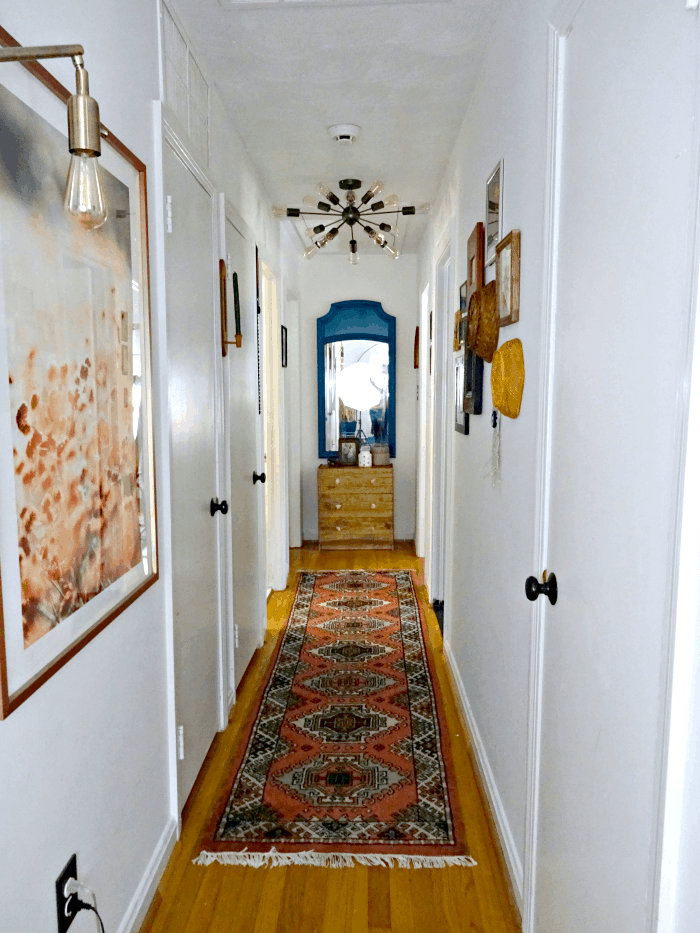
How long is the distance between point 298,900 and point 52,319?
1603 mm

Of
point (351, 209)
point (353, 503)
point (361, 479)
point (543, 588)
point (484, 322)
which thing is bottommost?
point (353, 503)

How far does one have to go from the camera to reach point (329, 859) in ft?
6.49

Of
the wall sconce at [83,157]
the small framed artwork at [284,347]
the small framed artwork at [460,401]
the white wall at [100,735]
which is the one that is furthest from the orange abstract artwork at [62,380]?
the small framed artwork at [284,347]

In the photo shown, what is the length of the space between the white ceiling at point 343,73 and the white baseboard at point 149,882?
246cm

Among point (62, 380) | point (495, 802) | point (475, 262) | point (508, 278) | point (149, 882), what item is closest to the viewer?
point (62, 380)

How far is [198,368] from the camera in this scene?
238 centimetres

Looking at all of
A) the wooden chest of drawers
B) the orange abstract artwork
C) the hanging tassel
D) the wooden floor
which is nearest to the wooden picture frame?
the orange abstract artwork

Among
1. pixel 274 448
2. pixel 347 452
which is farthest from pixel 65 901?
pixel 347 452

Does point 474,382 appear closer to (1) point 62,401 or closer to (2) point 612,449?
(2) point 612,449

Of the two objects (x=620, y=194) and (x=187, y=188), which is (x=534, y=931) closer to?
(x=620, y=194)

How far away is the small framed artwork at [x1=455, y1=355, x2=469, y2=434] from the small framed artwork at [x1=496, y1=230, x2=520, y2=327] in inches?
33.3

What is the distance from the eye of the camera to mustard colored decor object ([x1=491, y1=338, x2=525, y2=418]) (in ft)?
5.94

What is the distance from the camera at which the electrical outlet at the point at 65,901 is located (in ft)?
4.13

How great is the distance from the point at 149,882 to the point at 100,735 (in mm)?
592
